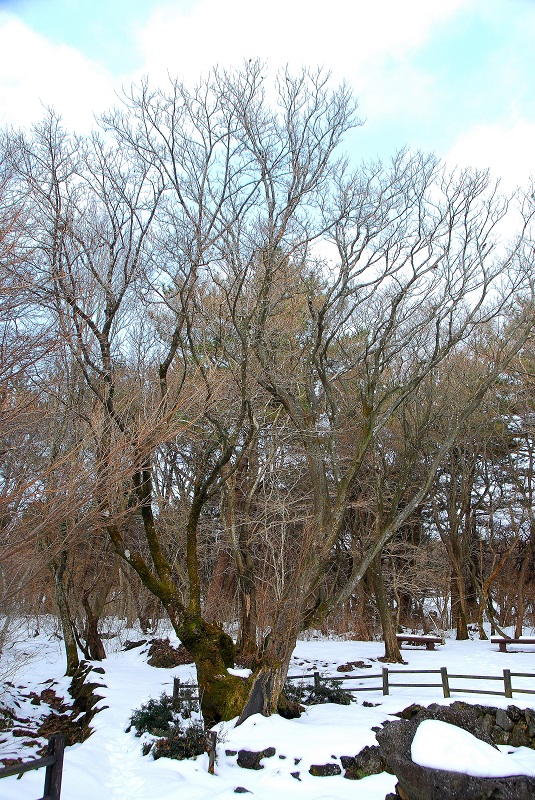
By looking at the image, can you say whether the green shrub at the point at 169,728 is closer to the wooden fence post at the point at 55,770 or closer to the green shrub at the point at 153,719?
the green shrub at the point at 153,719

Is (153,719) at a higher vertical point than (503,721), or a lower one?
Result: lower

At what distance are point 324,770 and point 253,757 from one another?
995 millimetres

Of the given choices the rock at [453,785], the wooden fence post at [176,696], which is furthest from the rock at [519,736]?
the wooden fence post at [176,696]

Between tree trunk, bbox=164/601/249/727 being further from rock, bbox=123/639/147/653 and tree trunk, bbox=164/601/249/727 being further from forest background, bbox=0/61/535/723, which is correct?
rock, bbox=123/639/147/653

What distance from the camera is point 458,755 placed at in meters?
5.11

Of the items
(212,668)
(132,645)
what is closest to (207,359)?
(212,668)

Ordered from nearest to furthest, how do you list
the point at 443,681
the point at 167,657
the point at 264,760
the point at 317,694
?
the point at 264,760
the point at 443,681
the point at 317,694
the point at 167,657

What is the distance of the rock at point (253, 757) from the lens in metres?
8.33

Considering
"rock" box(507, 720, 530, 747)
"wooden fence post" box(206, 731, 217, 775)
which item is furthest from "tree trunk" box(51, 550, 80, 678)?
"rock" box(507, 720, 530, 747)

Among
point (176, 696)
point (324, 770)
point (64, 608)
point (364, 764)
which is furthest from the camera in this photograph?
point (64, 608)

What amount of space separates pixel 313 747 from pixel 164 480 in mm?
13045

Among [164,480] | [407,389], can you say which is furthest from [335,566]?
[407,389]

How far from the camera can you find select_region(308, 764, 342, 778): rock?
807cm

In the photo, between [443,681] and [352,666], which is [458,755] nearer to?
[443,681]
